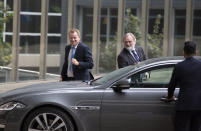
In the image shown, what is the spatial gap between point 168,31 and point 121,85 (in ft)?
43.1

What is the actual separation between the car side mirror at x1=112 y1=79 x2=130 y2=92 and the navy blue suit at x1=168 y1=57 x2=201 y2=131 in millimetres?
A: 781

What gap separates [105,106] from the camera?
24.5 ft

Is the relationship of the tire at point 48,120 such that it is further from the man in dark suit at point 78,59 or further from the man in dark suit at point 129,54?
the man in dark suit at point 129,54

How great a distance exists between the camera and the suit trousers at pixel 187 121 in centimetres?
683

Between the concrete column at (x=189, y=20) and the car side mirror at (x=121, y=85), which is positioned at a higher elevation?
the concrete column at (x=189, y=20)

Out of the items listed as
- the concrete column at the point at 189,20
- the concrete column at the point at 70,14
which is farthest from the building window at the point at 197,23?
the concrete column at the point at 70,14

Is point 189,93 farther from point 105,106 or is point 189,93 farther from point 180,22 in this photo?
point 180,22

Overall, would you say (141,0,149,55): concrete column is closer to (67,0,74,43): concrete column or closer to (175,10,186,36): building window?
(175,10,186,36): building window

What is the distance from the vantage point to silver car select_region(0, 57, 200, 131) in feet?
24.4

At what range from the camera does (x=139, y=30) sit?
20.2 m

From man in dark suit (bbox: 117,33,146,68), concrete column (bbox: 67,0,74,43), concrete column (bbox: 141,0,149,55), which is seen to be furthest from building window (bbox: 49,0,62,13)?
man in dark suit (bbox: 117,33,146,68)

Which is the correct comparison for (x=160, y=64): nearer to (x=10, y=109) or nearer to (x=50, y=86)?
(x=50, y=86)

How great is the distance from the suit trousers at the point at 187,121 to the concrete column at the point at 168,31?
44.3 ft

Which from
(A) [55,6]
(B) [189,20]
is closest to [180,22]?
(B) [189,20]
